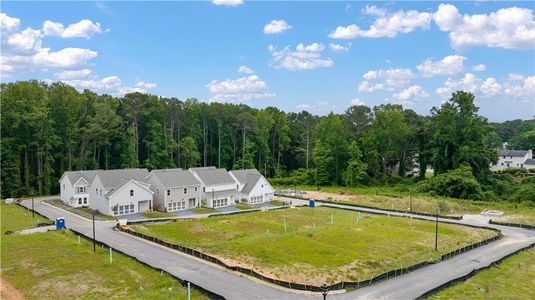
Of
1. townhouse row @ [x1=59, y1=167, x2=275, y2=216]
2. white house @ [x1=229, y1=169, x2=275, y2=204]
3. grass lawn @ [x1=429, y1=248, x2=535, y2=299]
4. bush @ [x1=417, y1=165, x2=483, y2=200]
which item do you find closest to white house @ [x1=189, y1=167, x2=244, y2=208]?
townhouse row @ [x1=59, y1=167, x2=275, y2=216]

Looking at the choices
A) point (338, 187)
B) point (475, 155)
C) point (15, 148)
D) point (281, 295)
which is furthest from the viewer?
point (338, 187)

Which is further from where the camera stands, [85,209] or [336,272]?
[85,209]

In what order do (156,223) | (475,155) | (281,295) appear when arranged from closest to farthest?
(281,295) → (156,223) → (475,155)

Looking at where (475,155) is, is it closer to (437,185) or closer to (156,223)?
(437,185)

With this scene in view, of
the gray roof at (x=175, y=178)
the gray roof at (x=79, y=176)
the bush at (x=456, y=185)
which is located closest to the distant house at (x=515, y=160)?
the bush at (x=456, y=185)

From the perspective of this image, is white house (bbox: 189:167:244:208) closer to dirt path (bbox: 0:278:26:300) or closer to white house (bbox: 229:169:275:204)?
white house (bbox: 229:169:275:204)

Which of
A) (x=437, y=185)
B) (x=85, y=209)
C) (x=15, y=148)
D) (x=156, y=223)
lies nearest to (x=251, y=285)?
(x=156, y=223)

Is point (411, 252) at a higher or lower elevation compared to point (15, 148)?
lower
